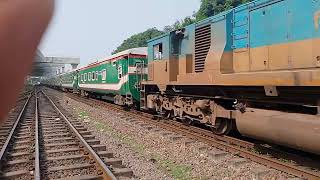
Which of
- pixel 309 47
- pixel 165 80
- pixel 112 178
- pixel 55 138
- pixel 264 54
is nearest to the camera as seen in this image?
pixel 112 178

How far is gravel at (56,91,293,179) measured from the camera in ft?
22.0

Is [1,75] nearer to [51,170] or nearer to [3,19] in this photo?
[3,19]

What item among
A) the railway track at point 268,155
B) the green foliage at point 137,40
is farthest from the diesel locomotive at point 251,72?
the green foliage at point 137,40

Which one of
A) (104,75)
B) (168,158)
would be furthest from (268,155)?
(104,75)

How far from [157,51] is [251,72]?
649cm

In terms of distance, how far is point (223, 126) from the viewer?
982 cm

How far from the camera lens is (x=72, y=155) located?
823 centimetres

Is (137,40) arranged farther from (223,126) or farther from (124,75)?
(223,126)

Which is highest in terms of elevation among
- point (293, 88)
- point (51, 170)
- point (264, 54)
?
point (264, 54)

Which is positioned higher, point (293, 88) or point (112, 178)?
point (293, 88)

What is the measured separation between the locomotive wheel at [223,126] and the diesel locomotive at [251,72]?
24mm

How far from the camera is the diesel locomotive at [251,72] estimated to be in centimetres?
645

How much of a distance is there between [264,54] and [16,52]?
24.7 ft

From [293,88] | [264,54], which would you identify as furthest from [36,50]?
[264,54]
